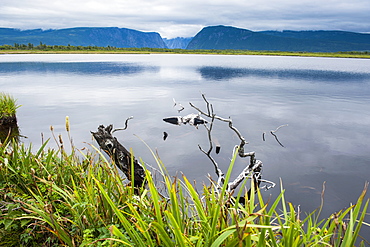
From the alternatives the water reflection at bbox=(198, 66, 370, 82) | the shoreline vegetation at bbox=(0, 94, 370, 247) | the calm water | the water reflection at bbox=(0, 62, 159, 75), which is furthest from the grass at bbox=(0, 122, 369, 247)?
the water reflection at bbox=(0, 62, 159, 75)

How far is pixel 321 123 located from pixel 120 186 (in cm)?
2170

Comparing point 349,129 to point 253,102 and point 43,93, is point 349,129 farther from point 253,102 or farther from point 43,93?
point 43,93

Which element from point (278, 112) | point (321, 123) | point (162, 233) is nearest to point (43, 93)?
point (278, 112)

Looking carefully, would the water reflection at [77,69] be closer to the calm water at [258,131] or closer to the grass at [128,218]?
the calm water at [258,131]

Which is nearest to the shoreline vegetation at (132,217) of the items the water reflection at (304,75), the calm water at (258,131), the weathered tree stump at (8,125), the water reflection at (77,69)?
the calm water at (258,131)

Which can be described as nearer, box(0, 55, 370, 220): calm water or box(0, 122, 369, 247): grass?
box(0, 122, 369, 247): grass

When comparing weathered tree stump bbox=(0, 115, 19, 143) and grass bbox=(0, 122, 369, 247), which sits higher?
grass bbox=(0, 122, 369, 247)

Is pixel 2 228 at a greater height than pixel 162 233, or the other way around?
pixel 162 233

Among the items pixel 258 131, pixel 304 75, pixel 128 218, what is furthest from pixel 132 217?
pixel 304 75

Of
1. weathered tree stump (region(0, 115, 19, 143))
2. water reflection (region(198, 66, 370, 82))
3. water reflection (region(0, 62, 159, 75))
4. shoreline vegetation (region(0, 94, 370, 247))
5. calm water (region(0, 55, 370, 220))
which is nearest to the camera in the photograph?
shoreline vegetation (region(0, 94, 370, 247))

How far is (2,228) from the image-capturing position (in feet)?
13.7

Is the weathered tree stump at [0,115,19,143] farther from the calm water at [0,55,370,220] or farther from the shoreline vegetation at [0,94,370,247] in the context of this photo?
the shoreline vegetation at [0,94,370,247]

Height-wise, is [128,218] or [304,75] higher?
[304,75]

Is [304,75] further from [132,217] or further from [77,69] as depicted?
[132,217]
